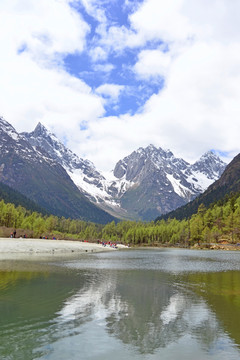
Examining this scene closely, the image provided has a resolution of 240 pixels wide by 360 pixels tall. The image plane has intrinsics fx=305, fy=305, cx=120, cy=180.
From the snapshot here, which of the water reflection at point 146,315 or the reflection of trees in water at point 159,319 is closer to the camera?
the reflection of trees in water at point 159,319

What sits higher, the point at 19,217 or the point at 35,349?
the point at 19,217

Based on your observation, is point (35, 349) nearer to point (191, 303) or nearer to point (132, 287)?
point (191, 303)

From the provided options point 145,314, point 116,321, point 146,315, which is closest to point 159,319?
point 146,315

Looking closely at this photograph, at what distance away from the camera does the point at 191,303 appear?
90.1ft

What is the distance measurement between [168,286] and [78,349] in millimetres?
22665

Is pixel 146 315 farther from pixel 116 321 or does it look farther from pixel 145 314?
pixel 116 321

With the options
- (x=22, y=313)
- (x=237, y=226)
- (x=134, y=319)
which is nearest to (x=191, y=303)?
(x=134, y=319)

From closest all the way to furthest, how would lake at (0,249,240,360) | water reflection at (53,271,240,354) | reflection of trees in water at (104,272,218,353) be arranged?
1. lake at (0,249,240,360)
2. reflection of trees in water at (104,272,218,353)
3. water reflection at (53,271,240,354)

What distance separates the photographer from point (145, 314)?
22984 millimetres

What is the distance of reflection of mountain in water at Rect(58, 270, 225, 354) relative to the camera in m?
18.0

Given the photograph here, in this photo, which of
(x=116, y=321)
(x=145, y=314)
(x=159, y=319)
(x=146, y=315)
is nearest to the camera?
(x=116, y=321)

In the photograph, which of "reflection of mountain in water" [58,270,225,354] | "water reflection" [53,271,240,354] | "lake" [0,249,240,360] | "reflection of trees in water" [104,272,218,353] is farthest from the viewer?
"reflection of mountain in water" [58,270,225,354]

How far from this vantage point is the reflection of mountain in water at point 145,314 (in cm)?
1800

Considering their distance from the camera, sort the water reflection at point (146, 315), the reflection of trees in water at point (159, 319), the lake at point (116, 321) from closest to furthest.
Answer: the lake at point (116, 321), the reflection of trees in water at point (159, 319), the water reflection at point (146, 315)
